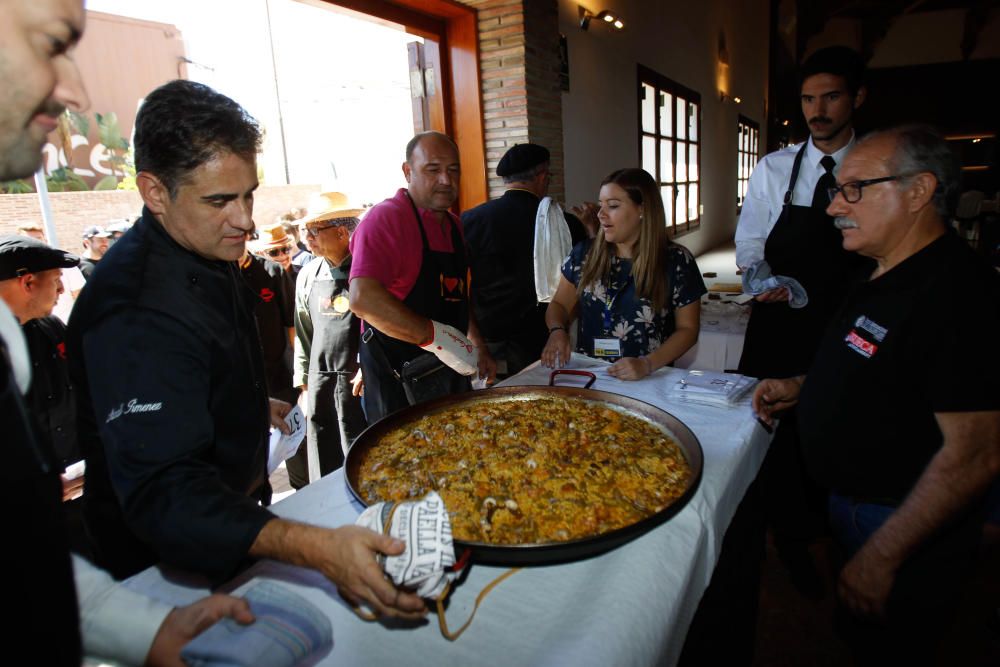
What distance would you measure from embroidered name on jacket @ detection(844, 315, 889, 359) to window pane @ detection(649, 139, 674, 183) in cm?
834

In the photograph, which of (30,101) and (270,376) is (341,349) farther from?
(30,101)

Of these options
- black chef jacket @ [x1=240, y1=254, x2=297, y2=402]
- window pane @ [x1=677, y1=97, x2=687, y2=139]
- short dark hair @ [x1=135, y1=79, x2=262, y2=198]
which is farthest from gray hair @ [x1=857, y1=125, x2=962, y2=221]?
window pane @ [x1=677, y1=97, x2=687, y2=139]

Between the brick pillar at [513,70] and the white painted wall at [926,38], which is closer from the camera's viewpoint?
the brick pillar at [513,70]

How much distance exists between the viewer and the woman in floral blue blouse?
246 centimetres

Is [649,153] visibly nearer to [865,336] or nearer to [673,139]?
[673,139]

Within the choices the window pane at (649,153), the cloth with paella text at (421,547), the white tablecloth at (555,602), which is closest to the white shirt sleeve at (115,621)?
the white tablecloth at (555,602)

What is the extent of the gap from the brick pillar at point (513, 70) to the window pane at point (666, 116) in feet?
15.0

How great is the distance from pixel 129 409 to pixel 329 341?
93.9 inches

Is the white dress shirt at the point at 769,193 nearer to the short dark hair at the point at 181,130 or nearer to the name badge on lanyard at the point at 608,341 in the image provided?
the name badge on lanyard at the point at 608,341

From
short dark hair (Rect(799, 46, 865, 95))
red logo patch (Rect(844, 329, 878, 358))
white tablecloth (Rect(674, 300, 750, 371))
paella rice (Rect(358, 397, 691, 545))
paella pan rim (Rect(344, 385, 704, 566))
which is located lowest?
white tablecloth (Rect(674, 300, 750, 371))

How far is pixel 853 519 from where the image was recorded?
5.08 feet

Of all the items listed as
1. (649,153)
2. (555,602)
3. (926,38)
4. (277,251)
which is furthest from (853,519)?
(926,38)

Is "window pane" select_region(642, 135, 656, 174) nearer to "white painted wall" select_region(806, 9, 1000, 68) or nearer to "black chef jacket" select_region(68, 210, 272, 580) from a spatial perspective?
"black chef jacket" select_region(68, 210, 272, 580)

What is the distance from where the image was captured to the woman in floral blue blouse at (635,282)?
2465 mm
